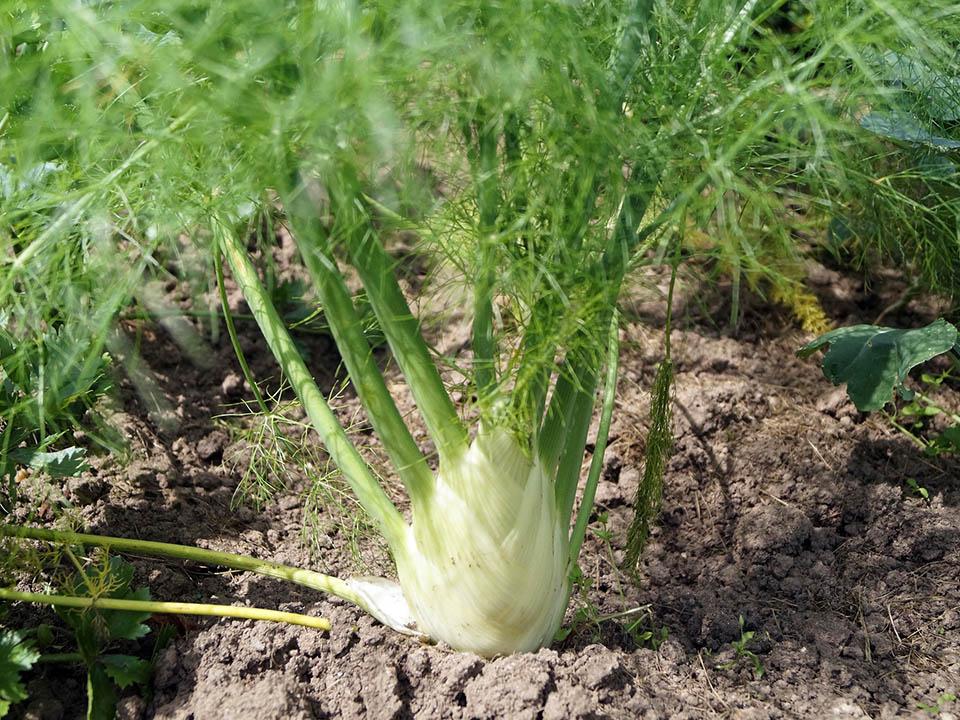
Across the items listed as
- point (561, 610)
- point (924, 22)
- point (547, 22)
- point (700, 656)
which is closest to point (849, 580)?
point (700, 656)

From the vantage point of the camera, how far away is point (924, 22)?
98 centimetres

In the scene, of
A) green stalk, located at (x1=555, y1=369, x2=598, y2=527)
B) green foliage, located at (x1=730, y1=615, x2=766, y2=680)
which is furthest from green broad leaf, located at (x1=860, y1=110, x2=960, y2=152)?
green foliage, located at (x1=730, y1=615, x2=766, y2=680)

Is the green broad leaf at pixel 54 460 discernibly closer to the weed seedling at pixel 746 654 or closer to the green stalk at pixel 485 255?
the green stalk at pixel 485 255

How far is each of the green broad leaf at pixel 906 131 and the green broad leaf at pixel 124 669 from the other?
1099 mm

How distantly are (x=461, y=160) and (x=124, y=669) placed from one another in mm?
651

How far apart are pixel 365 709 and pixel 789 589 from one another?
0.56 metres

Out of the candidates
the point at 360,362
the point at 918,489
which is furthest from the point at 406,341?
the point at 918,489

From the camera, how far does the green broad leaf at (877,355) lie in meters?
1.33

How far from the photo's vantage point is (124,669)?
1070 millimetres

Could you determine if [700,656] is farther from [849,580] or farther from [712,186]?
[712,186]

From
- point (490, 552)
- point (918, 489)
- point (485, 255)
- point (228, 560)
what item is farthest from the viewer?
point (918, 489)

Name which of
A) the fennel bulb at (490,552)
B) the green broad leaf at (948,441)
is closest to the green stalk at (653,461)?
the fennel bulb at (490,552)

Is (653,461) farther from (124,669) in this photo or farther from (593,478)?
(124,669)

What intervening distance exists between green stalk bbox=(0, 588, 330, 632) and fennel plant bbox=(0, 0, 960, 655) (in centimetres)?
5
